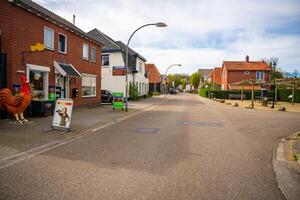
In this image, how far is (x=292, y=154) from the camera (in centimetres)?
783

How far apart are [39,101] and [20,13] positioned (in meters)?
4.44

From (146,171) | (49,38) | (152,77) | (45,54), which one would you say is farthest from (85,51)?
(152,77)

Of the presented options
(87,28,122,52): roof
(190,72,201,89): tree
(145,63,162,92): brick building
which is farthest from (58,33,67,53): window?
(190,72,201,89): tree

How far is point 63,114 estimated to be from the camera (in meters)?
10.7

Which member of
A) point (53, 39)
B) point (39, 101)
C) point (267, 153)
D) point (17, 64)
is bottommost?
point (267, 153)

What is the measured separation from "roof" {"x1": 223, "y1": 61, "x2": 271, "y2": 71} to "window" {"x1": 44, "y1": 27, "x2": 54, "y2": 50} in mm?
49486

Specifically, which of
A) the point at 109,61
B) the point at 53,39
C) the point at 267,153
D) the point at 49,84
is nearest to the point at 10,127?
the point at 49,84

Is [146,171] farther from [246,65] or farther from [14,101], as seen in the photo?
[246,65]

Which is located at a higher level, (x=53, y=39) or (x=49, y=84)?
(x=53, y=39)

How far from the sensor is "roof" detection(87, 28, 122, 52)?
3431 centimetres

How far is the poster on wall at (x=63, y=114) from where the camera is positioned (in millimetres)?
10656

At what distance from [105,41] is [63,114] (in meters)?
26.3

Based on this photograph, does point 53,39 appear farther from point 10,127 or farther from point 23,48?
point 10,127

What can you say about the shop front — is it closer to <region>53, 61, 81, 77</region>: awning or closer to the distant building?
<region>53, 61, 81, 77</region>: awning
